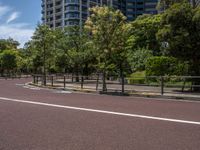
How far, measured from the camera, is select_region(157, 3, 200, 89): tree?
26031 millimetres

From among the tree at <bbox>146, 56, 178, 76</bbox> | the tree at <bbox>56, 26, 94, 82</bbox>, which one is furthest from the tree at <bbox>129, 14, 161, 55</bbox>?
the tree at <bbox>146, 56, 178, 76</bbox>

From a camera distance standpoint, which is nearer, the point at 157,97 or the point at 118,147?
the point at 118,147

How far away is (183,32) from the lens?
26.0 m

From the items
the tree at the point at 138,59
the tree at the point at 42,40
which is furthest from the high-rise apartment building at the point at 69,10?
the tree at the point at 42,40

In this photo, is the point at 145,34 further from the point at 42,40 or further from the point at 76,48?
the point at 42,40

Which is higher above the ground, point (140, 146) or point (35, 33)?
point (35, 33)

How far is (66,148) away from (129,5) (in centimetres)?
17124

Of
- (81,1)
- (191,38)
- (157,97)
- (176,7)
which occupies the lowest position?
(157,97)

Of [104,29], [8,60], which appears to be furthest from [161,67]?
[8,60]

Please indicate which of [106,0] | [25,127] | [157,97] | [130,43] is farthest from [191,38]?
[106,0]

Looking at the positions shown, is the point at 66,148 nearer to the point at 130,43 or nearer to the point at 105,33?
the point at 105,33

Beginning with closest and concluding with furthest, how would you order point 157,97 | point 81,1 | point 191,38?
1. point 157,97
2. point 191,38
3. point 81,1

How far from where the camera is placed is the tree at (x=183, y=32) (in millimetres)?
26031

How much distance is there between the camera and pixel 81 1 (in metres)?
154
